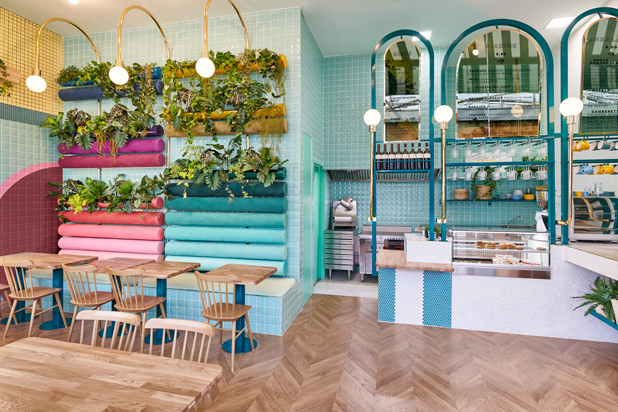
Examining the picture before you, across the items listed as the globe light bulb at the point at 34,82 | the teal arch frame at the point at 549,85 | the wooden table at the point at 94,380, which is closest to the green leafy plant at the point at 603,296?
the teal arch frame at the point at 549,85

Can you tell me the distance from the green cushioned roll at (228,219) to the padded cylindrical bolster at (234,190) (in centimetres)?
28

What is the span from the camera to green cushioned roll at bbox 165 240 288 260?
14.9ft

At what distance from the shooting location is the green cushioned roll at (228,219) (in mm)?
4496

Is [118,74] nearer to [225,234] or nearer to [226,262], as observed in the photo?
[225,234]

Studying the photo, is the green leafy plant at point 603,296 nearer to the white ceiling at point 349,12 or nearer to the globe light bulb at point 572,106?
the globe light bulb at point 572,106

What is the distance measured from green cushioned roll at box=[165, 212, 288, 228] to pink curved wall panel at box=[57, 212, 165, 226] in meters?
0.18

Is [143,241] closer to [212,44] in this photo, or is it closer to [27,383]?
[212,44]

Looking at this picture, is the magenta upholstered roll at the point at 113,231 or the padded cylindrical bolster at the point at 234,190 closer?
the padded cylindrical bolster at the point at 234,190

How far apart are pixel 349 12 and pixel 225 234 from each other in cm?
372

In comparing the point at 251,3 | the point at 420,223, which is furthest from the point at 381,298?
the point at 251,3

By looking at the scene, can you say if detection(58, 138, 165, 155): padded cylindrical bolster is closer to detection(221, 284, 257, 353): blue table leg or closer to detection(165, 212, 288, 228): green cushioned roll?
detection(165, 212, 288, 228): green cushioned roll

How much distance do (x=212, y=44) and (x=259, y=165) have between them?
2.13 metres

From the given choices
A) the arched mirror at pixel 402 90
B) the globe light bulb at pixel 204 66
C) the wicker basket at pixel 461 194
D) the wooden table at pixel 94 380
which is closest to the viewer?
the wooden table at pixel 94 380

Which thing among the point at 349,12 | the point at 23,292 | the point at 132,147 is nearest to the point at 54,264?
the point at 23,292
